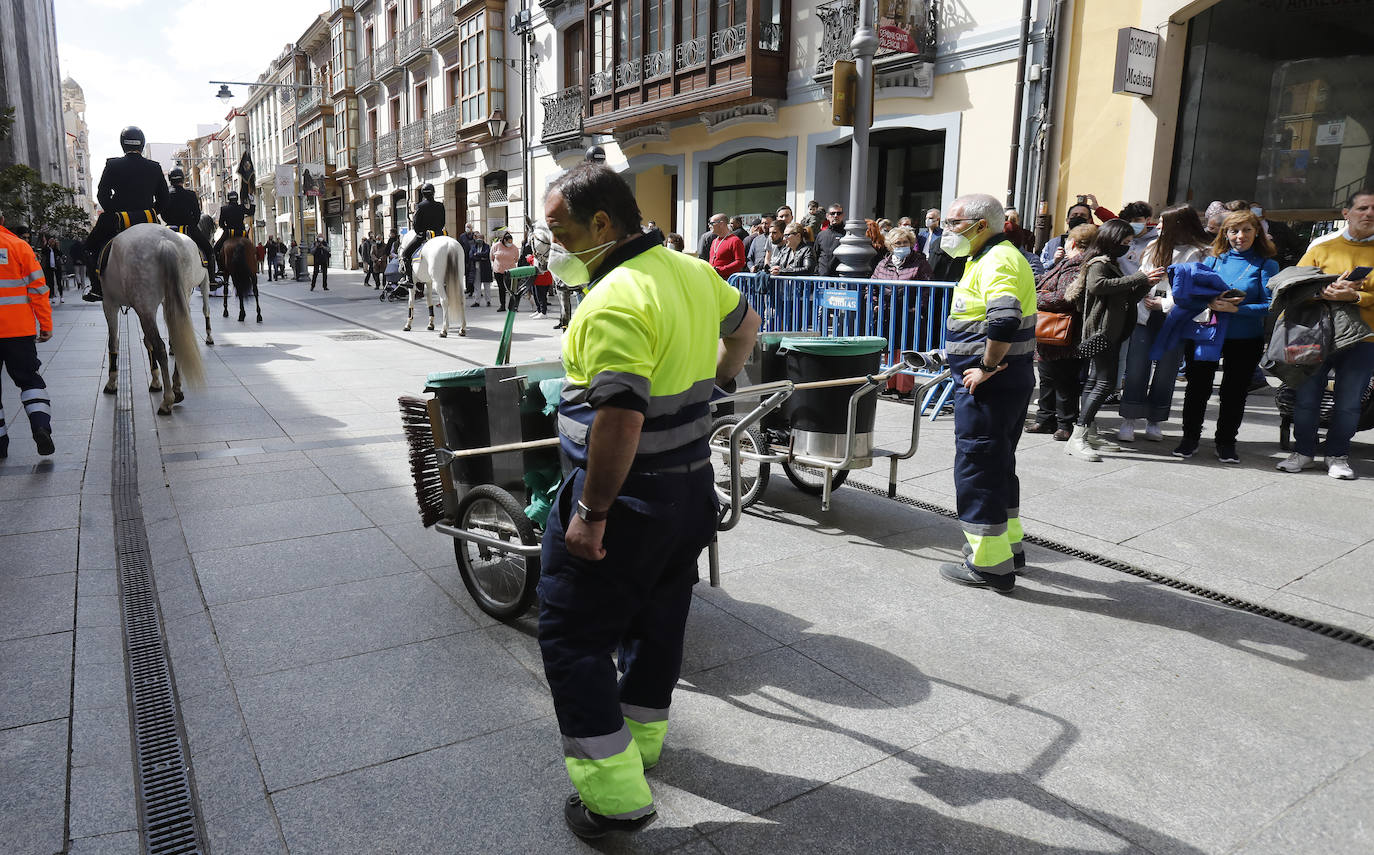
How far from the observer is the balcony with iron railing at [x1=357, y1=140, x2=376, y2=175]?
40494 mm

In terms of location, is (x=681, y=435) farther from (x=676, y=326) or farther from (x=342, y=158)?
(x=342, y=158)

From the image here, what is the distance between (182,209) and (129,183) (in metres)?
2.31

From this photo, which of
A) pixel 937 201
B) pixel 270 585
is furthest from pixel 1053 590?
pixel 937 201

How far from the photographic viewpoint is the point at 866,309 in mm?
9164

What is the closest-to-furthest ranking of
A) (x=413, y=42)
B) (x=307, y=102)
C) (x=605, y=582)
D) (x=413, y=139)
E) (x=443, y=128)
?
(x=605, y=582) → (x=443, y=128) → (x=413, y=42) → (x=413, y=139) → (x=307, y=102)

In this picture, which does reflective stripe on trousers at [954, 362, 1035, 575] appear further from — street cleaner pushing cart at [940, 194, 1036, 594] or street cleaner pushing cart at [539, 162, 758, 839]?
street cleaner pushing cart at [539, 162, 758, 839]

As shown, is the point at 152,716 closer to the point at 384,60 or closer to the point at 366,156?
the point at 384,60

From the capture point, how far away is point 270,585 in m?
4.29

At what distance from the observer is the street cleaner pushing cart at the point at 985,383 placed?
4.18 meters

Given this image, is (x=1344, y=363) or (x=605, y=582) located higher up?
(x=1344, y=363)

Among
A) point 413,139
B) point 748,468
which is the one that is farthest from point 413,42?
point 748,468

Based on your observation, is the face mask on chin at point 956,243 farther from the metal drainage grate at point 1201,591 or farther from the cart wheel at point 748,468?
the metal drainage grate at point 1201,591

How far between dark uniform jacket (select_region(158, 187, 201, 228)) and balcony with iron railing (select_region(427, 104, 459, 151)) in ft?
65.3

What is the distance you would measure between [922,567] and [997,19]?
11273 mm
